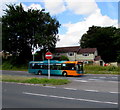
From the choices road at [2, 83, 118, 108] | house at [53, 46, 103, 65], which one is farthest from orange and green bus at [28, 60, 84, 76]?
house at [53, 46, 103, 65]

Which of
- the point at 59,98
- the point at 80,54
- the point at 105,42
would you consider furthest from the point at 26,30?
the point at 59,98

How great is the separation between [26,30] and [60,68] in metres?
22.6

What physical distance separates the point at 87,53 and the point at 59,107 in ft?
167

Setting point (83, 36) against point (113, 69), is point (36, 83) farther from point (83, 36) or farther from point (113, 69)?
point (83, 36)

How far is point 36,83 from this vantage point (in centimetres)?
1753

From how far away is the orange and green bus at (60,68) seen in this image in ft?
93.8

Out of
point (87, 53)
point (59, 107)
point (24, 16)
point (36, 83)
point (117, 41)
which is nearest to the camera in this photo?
point (59, 107)

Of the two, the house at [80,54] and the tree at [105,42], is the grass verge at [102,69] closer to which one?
the house at [80,54]

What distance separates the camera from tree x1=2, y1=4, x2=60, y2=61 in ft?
158

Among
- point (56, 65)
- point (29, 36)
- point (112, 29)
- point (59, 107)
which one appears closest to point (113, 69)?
point (56, 65)

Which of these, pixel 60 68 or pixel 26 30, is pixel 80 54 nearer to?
pixel 26 30

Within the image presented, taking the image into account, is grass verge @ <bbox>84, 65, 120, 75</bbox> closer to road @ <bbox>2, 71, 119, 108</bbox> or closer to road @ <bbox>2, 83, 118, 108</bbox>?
road @ <bbox>2, 71, 119, 108</bbox>

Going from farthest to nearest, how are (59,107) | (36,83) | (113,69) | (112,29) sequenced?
1. (112,29)
2. (113,69)
3. (36,83)
4. (59,107)

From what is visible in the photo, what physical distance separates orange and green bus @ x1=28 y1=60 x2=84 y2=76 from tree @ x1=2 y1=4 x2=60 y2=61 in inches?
635
